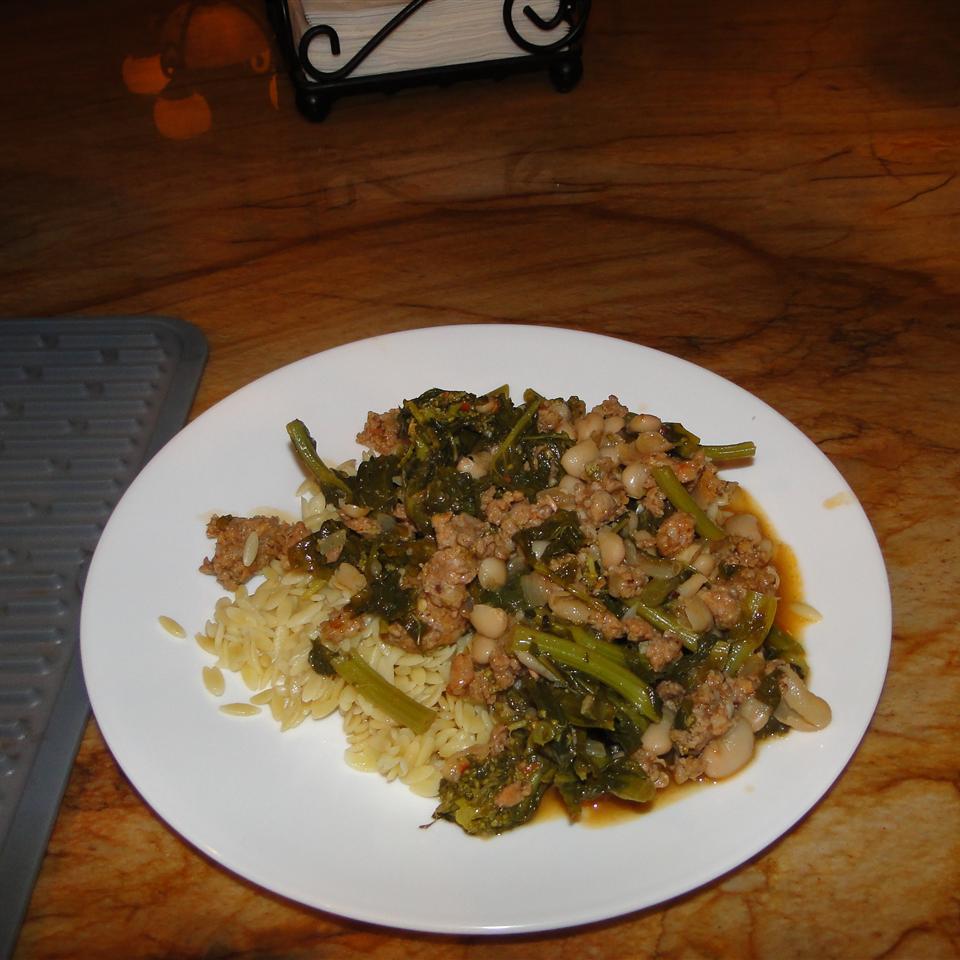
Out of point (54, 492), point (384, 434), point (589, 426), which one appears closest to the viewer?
point (589, 426)

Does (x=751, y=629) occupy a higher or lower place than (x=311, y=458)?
lower

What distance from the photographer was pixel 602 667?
309cm

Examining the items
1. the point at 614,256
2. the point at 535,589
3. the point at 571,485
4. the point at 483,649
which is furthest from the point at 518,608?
the point at 614,256

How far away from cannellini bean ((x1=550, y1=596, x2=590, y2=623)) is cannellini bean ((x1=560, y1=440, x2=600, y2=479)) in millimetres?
494

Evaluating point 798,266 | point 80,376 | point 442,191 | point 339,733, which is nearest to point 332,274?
point 442,191

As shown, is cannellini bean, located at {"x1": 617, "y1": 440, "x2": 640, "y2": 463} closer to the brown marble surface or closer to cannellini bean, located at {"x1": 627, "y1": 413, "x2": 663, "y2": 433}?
cannellini bean, located at {"x1": 627, "y1": 413, "x2": 663, "y2": 433}

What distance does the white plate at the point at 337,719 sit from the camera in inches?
106

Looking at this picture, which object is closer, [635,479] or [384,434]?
[635,479]

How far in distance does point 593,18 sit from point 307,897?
613 cm

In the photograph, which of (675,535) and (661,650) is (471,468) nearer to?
(675,535)

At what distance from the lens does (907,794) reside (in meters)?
3.23

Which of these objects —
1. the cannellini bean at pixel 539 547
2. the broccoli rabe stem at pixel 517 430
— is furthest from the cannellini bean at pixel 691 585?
the broccoli rabe stem at pixel 517 430

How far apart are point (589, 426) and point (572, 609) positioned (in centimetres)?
73

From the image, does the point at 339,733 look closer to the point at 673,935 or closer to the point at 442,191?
the point at 673,935
